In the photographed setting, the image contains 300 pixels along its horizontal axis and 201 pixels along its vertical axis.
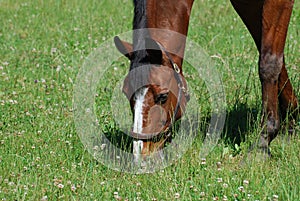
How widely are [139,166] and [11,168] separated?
0.98 m

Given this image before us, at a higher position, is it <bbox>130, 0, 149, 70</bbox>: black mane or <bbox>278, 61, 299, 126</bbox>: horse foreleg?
<bbox>130, 0, 149, 70</bbox>: black mane

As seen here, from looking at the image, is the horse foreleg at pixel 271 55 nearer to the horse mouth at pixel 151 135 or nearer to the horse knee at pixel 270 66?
the horse knee at pixel 270 66

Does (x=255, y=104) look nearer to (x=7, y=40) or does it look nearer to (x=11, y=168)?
(x=11, y=168)

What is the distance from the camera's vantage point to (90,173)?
4574 millimetres

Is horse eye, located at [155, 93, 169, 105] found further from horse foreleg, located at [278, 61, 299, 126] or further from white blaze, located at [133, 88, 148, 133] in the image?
horse foreleg, located at [278, 61, 299, 126]

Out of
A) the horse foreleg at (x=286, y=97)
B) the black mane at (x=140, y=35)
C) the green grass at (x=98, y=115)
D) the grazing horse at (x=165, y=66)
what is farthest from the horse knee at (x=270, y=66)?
the black mane at (x=140, y=35)

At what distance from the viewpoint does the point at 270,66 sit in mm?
4918

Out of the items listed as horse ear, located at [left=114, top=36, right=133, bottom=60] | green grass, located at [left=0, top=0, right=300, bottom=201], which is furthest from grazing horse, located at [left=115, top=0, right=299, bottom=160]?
green grass, located at [left=0, top=0, right=300, bottom=201]

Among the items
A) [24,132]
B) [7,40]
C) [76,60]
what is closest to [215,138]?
[24,132]

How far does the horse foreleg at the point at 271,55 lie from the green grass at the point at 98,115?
0.43 feet

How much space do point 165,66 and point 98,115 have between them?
5.58ft

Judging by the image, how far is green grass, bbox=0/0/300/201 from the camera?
4129 millimetres

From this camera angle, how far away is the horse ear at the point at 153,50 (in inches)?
172

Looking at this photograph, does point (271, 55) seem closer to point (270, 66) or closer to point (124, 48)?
point (270, 66)
